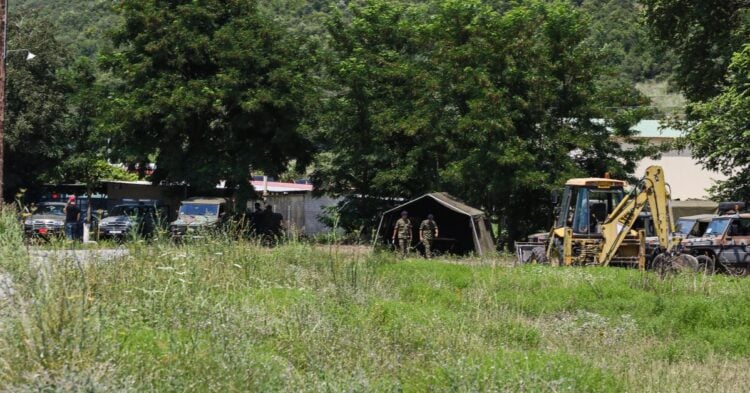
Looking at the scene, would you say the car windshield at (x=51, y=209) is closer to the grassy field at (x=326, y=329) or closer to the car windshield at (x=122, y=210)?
the car windshield at (x=122, y=210)

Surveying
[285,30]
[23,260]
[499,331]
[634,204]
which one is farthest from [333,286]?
[285,30]

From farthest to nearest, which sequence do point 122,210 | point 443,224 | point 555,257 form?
point 122,210
point 443,224
point 555,257

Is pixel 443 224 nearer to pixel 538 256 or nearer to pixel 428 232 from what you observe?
pixel 428 232

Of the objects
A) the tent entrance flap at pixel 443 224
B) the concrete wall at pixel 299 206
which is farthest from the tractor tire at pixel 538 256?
the concrete wall at pixel 299 206

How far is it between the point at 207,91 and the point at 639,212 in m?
20.8

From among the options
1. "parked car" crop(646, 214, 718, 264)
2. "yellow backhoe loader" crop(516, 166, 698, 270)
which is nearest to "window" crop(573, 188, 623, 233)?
"yellow backhoe loader" crop(516, 166, 698, 270)

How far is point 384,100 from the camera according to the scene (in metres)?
42.9

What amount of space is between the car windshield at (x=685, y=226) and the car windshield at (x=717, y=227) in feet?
9.96

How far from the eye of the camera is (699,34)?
39719 millimetres

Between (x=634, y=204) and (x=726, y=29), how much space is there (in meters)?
15.3

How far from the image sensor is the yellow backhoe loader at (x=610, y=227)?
26.0 meters

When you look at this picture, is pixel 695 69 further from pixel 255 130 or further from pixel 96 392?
pixel 96 392

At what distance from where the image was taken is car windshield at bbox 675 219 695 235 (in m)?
32.8

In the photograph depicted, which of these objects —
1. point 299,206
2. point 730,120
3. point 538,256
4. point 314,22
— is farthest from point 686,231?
point 314,22
